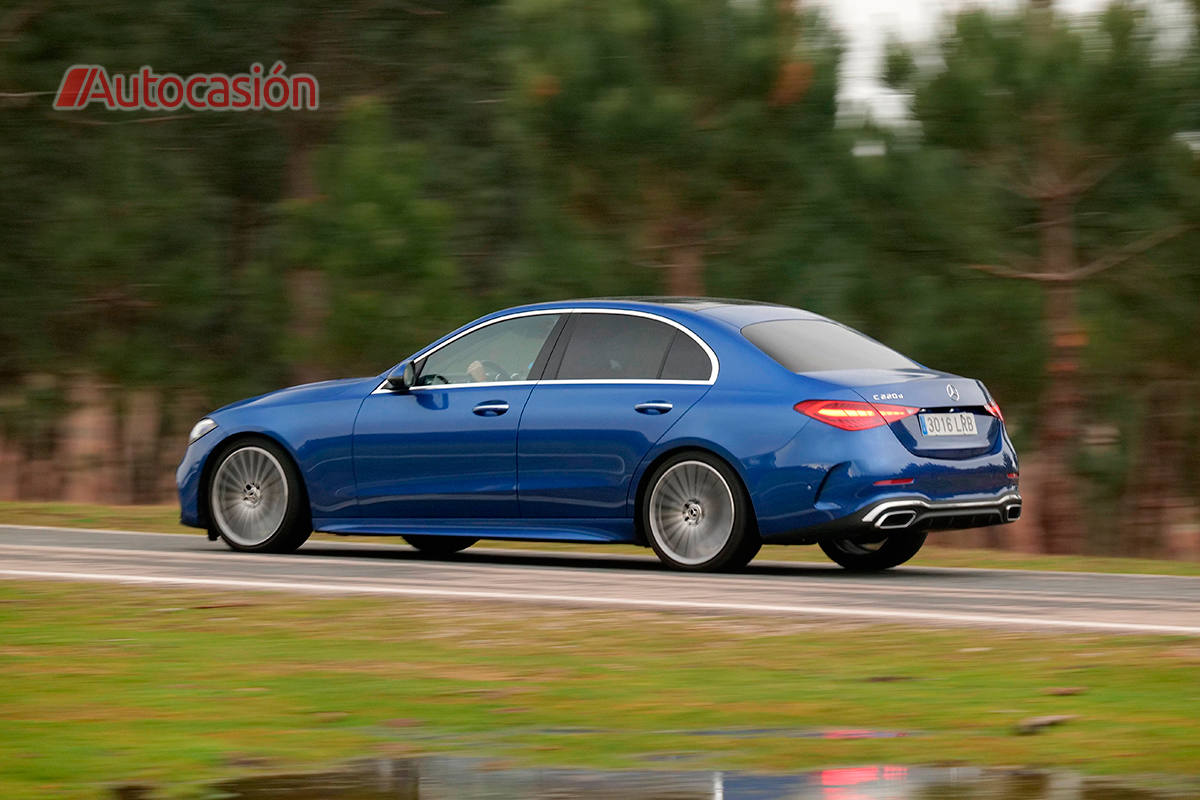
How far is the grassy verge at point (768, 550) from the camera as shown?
1366 cm

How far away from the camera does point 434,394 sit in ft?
43.1

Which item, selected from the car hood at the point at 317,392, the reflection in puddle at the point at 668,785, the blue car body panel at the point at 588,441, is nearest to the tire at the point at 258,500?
the car hood at the point at 317,392

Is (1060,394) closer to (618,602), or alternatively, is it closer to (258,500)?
(258,500)

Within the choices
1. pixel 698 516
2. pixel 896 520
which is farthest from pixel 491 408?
pixel 896 520

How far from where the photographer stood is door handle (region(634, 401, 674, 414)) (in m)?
12.1

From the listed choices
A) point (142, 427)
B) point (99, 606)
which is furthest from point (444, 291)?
point (99, 606)

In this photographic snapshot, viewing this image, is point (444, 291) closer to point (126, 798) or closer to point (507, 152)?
point (507, 152)

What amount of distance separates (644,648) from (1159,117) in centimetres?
1114

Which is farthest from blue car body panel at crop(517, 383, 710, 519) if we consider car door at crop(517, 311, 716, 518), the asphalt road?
the asphalt road

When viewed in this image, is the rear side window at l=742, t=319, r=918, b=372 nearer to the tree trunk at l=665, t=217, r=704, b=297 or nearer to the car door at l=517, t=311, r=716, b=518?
the car door at l=517, t=311, r=716, b=518

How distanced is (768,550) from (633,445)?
139 inches

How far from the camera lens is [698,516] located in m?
12.1

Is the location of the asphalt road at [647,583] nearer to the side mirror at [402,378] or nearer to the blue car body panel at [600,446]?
the blue car body panel at [600,446]

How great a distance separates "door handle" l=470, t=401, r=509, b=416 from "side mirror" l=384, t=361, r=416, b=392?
0.55 metres
